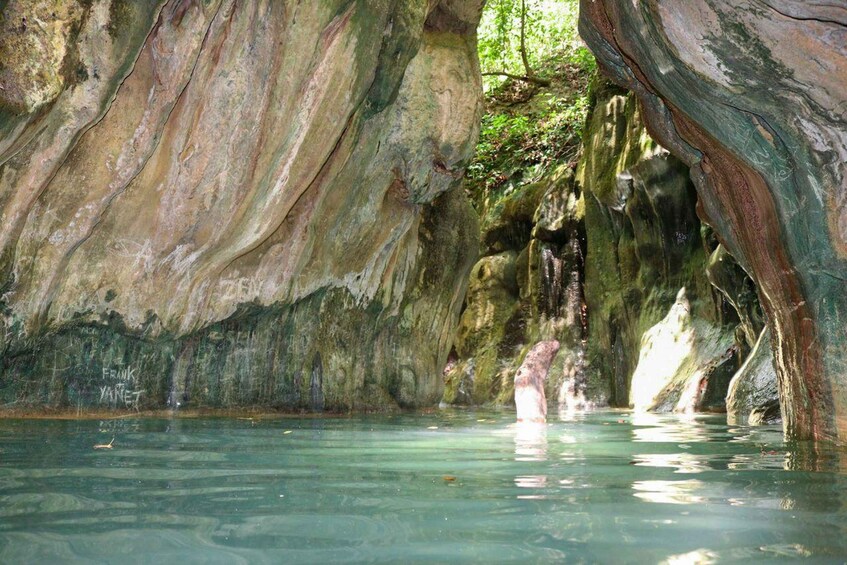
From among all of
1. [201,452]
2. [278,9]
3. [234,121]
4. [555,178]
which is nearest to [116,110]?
[234,121]

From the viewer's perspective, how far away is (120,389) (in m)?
10.3

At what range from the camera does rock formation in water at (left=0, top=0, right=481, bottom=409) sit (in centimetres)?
781

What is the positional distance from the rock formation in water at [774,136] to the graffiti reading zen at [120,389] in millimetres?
7010

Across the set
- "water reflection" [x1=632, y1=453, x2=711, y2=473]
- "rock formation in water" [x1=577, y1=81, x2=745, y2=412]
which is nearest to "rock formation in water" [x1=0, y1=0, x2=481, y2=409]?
"water reflection" [x1=632, y1=453, x2=711, y2=473]

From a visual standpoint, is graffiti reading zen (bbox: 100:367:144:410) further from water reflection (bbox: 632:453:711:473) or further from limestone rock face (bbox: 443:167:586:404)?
limestone rock face (bbox: 443:167:586:404)

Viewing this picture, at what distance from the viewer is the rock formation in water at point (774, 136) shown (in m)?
5.87

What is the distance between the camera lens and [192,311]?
10.9m

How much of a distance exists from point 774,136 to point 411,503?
4835 millimetres

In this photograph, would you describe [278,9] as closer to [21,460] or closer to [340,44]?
[340,44]

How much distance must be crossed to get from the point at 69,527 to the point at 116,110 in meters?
7.01

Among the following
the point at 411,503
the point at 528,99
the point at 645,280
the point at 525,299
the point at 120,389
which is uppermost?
the point at 528,99

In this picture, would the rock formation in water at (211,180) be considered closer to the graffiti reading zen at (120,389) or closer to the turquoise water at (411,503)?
the graffiti reading zen at (120,389)

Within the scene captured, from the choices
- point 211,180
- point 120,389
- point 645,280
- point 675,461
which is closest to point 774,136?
point 675,461

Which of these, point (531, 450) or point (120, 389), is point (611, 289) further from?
point (531, 450)
